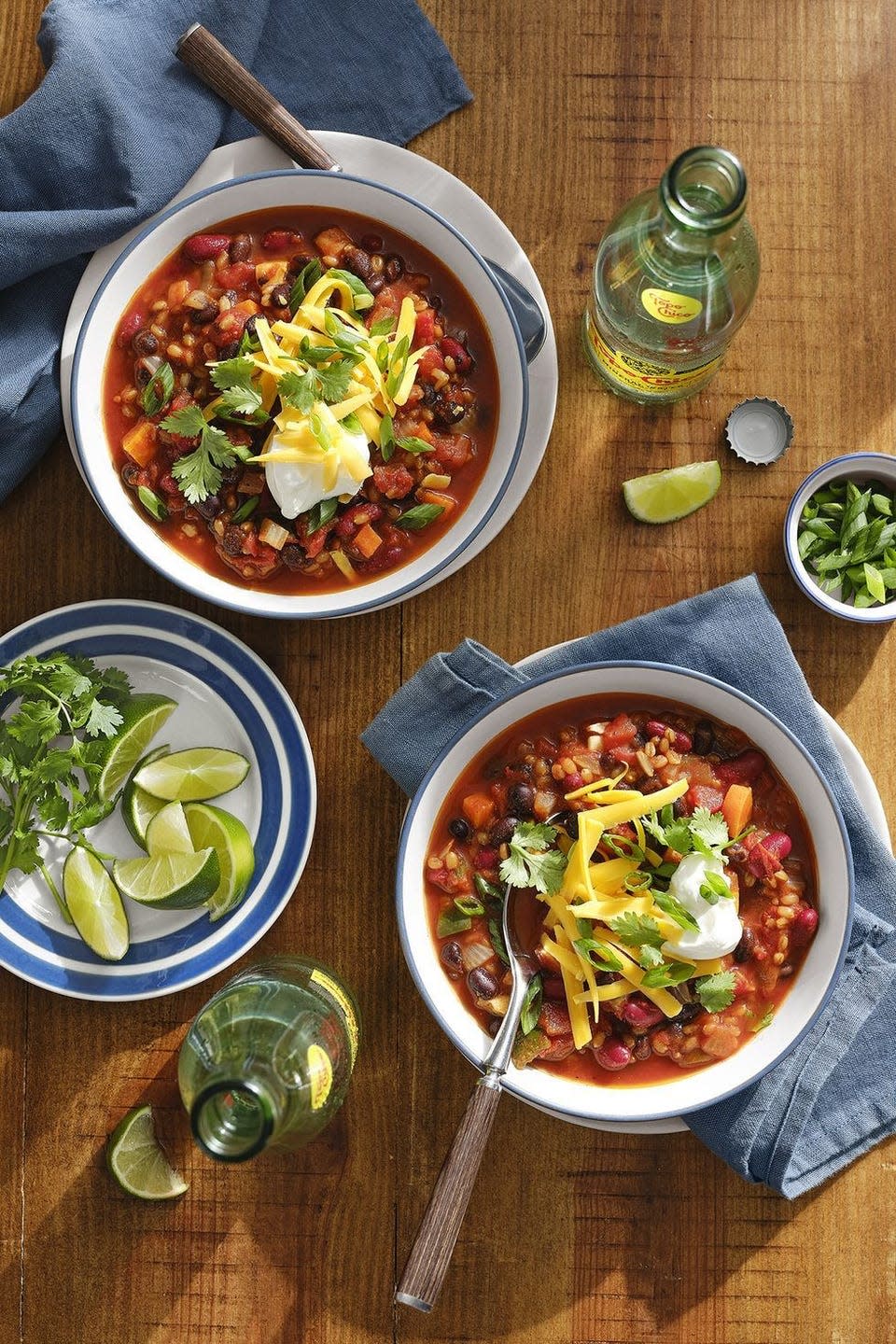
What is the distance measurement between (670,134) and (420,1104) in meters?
2.85

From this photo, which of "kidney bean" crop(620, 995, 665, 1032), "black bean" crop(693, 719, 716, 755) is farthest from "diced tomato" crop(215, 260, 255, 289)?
"kidney bean" crop(620, 995, 665, 1032)

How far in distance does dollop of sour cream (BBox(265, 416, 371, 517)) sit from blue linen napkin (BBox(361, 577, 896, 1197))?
21.1 inches

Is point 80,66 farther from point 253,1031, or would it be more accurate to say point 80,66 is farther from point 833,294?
point 253,1031

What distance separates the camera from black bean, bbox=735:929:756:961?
9.03 ft

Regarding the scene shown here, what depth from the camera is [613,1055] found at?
278 centimetres

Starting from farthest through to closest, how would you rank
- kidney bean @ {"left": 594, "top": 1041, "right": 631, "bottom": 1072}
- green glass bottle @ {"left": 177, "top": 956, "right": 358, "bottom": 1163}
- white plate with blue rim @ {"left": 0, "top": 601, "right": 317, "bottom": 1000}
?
1. white plate with blue rim @ {"left": 0, "top": 601, "right": 317, "bottom": 1000}
2. kidney bean @ {"left": 594, "top": 1041, "right": 631, "bottom": 1072}
3. green glass bottle @ {"left": 177, "top": 956, "right": 358, "bottom": 1163}

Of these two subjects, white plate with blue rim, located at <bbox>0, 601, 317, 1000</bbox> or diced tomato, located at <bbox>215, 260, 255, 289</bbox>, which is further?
white plate with blue rim, located at <bbox>0, 601, 317, 1000</bbox>

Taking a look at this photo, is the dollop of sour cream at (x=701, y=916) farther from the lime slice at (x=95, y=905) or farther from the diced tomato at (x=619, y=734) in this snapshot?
the lime slice at (x=95, y=905)

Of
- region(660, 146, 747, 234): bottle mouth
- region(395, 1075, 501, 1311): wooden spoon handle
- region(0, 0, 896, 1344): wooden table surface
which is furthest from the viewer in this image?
region(0, 0, 896, 1344): wooden table surface

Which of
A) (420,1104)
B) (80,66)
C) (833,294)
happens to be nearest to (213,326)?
(80,66)

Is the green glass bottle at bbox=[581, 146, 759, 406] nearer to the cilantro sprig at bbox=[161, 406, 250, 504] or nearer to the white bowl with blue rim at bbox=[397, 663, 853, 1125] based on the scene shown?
the white bowl with blue rim at bbox=[397, 663, 853, 1125]

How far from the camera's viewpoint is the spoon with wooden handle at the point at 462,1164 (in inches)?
105

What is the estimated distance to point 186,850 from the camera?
301 centimetres

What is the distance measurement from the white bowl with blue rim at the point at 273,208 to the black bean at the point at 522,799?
58 cm
